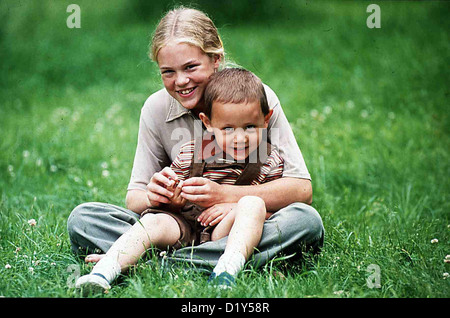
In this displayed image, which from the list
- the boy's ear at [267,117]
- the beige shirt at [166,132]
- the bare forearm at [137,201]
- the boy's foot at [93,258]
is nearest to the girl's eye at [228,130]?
the boy's ear at [267,117]

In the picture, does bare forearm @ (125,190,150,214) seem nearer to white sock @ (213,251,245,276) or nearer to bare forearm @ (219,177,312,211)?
bare forearm @ (219,177,312,211)

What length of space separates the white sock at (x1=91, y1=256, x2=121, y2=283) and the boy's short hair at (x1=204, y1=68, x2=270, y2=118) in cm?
96

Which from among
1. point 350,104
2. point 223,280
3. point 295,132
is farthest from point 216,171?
Answer: point 350,104

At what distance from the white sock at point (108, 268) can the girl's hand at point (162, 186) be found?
39 centimetres

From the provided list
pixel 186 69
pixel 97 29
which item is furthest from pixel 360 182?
pixel 97 29

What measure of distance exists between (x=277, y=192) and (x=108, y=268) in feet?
3.34

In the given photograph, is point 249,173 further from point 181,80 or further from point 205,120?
point 181,80

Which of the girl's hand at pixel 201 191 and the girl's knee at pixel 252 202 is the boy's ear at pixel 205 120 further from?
the girl's knee at pixel 252 202

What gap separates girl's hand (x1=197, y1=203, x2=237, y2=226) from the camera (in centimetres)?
316

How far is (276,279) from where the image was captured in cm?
298

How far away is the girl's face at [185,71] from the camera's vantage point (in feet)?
11.2

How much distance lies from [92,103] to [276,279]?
5416 mm

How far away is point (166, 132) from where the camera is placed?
3.64m

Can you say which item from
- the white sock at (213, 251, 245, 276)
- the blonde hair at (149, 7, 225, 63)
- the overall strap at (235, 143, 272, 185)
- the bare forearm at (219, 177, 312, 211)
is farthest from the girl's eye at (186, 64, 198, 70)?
the white sock at (213, 251, 245, 276)
